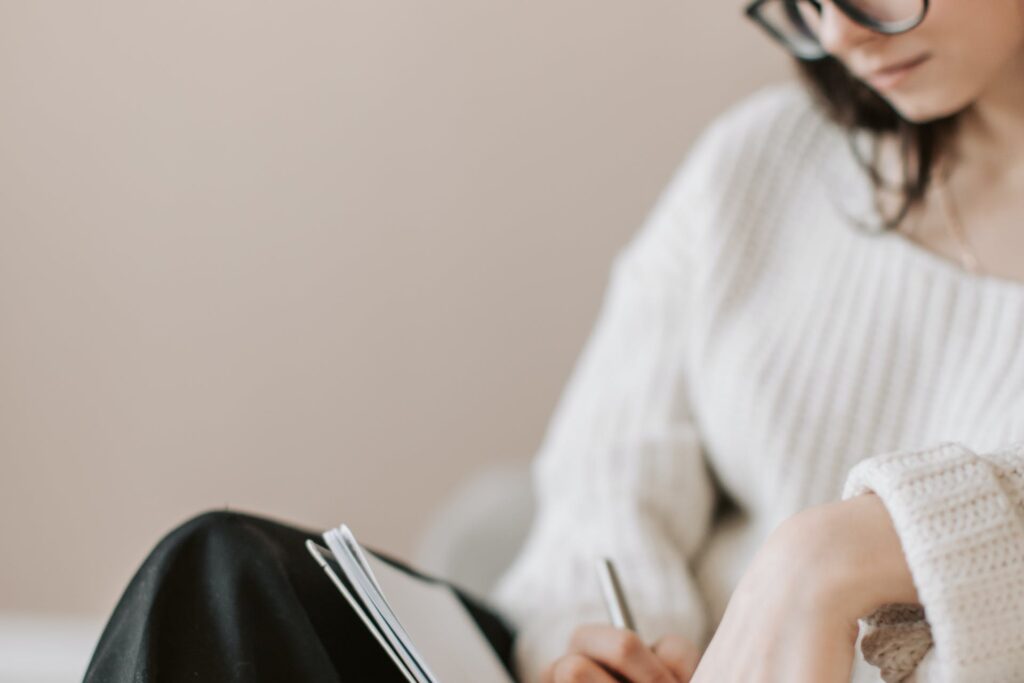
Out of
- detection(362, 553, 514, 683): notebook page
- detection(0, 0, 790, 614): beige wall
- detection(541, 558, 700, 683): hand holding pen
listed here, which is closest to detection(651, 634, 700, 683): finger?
detection(541, 558, 700, 683): hand holding pen

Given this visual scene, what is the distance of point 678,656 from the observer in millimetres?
747

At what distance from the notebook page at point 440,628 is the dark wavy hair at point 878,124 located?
19.1 inches

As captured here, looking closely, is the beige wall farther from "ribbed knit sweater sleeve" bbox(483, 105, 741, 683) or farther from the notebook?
the notebook

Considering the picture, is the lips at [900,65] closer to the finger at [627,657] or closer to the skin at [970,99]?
the skin at [970,99]

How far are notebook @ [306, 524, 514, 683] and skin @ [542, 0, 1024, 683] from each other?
7 centimetres

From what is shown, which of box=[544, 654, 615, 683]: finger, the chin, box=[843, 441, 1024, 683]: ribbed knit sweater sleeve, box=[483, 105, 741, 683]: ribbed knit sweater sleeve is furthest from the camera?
box=[483, 105, 741, 683]: ribbed knit sweater sleeve

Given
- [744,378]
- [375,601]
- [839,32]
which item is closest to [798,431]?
[744,378]

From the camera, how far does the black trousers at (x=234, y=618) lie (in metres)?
0.65

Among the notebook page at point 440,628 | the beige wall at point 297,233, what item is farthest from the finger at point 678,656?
the beige wall at point 297,233

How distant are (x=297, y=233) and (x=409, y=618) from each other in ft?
2.68

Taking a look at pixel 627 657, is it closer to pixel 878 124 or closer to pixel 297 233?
pixel 878 124

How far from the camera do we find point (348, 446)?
1.51m

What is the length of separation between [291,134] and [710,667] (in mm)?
936

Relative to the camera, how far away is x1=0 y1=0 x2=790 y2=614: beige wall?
1323 mm
